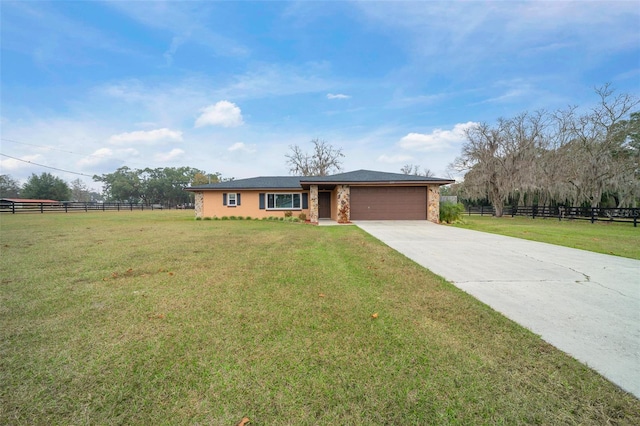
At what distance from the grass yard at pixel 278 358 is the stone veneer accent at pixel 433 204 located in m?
11.7

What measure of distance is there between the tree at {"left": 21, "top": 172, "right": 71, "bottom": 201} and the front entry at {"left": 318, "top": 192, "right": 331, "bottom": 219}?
5537cm

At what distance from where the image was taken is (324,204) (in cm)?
1878

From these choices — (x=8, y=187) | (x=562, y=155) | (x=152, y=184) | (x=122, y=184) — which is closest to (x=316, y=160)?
(x=562, y=155)

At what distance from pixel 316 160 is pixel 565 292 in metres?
36.4

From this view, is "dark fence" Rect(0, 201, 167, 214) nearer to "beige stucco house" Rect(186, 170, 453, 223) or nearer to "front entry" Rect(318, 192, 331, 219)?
"beige stucco house" Rect(186, 170, 453, 223)

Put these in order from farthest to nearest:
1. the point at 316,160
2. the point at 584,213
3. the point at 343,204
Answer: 1. the point at 316,160
2. the point at 584,213
3. the point at 343,204

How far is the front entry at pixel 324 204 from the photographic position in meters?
18.7

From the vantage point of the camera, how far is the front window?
690 inches

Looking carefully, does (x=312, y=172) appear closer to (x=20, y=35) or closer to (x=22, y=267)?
(x=20, y=35)

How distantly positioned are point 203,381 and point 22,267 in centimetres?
566

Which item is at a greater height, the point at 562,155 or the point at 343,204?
the point at 562,155

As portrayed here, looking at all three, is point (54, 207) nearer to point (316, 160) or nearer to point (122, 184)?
point (122, 184)

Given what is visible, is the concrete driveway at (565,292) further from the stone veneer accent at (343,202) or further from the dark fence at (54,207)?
the dark fence at (54,207)

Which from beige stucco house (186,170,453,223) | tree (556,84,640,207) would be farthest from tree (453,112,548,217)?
beige stucco house (186,170,453,223)
